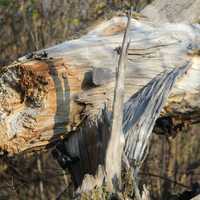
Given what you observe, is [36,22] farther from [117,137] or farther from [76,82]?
[117,137]

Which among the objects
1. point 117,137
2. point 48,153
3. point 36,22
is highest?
point 117,137

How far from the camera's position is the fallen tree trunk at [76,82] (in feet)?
7.02

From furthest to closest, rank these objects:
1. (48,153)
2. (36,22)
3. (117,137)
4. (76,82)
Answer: (48,153) < (36,22) < (76,82) < (117,137)

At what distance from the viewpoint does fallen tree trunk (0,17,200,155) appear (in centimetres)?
214

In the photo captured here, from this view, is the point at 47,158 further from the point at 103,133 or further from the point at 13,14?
the point at 103,133

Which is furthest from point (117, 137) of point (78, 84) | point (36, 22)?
point (36, 22)

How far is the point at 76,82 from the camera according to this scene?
7.36ft

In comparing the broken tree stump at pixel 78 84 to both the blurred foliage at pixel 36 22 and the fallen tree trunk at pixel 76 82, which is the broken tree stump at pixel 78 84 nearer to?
the fallen tree trunk at pixel 76 82

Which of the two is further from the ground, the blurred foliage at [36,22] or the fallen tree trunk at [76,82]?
the fallen tree trunk at [76,82]

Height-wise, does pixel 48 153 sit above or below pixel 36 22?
below

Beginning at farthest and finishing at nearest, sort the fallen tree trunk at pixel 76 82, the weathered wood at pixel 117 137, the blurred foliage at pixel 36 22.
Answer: the blurred foliage at pixel 36 22 < the fallen tree trunk at pixel 76 82 < the weathered wood at pixel 117 137

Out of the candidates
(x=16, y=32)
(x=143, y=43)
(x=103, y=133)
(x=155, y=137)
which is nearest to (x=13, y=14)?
(x=16, y=32)

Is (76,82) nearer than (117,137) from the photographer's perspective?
No

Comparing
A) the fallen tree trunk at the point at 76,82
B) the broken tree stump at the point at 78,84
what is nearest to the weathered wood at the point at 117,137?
the broken tree stump at the point at 78,84
